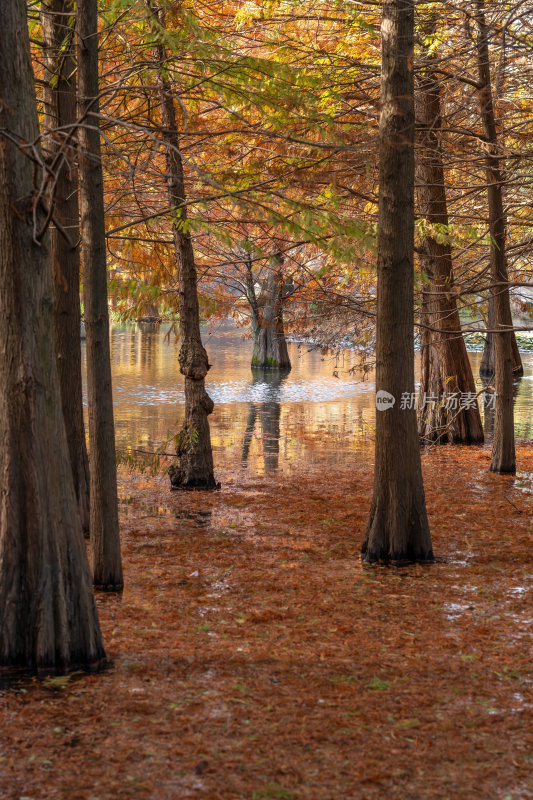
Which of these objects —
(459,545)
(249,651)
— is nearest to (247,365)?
(459,545)

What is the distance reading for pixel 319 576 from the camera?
7.75m

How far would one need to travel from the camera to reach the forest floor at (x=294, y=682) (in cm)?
389

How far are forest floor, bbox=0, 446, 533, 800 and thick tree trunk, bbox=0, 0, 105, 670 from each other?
13.0 inches

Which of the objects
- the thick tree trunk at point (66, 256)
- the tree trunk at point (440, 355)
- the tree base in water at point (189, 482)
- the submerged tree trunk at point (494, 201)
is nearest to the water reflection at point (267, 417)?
the tree base in water at point (189, 482)

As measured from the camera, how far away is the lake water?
650 inches

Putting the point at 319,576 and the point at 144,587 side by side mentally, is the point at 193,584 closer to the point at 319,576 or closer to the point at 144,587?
the point at 144,587

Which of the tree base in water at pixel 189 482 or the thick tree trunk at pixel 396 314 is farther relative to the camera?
the tree base in water at pixel 189 482

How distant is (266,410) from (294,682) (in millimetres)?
18321

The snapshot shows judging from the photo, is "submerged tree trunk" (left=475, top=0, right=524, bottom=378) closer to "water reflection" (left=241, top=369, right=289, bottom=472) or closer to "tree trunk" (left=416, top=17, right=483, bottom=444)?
"tree trunk" (left=416, top=17, right=483, bottom=444)

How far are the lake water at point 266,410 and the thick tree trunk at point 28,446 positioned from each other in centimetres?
637

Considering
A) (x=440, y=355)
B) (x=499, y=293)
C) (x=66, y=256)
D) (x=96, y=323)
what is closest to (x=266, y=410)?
(x=440, y=355)

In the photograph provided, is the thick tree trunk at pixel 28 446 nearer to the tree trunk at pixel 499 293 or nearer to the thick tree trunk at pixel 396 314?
the thick tree trunk at pixel 396 314

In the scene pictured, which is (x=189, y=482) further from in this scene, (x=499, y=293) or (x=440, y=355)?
(x=440, y=355)

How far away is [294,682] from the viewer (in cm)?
508
